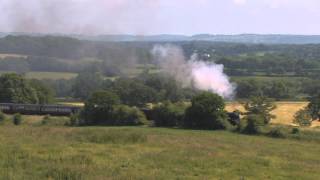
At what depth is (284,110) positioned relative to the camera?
97.2 m

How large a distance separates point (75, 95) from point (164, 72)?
788 inches

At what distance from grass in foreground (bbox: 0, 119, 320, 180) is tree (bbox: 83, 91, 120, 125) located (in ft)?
94.4

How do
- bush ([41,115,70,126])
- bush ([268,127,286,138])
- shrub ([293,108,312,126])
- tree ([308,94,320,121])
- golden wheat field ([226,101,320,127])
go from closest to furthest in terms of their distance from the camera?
bush ([268,127,286,138]) < bush ([41,115,70,126]) < shrub ([293,108,312,126]) < golden wheat field ([226,101,320,127]) < tree ([308,94,320,121])

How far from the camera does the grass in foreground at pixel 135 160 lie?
89.3 feet

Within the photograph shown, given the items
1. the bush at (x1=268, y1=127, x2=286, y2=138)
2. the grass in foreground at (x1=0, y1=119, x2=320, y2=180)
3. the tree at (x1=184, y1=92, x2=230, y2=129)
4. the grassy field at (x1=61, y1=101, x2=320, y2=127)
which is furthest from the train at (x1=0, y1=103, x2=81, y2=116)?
the grass in foreground at (x1=0, y1=119, x2=320, y2=180)

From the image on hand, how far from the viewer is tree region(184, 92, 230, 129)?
225ft

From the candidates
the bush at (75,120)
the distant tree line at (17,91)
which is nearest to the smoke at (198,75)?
the distant tree line at (17,91)

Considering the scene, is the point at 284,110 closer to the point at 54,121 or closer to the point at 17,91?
the point at 54,121

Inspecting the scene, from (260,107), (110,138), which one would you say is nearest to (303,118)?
(260,107)

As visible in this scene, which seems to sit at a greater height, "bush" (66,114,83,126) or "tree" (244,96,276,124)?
"tree" (244,96,276,124)

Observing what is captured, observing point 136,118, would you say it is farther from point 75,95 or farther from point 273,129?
point 75,95

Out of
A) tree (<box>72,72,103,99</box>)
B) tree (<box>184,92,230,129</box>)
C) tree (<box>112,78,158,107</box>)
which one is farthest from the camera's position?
tree (<box>72,72,103,99</box>)

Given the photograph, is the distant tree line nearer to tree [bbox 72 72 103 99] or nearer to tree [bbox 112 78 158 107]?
tree [bbox 112 78 158 107]

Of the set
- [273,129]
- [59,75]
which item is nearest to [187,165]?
[273,129]
